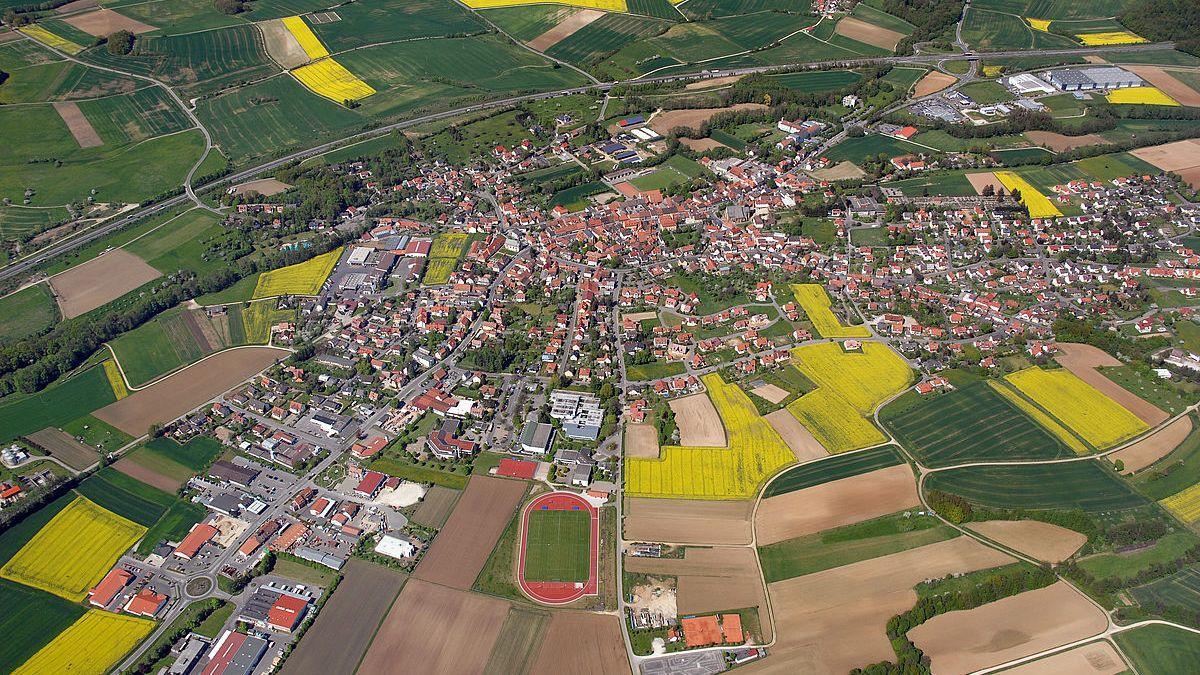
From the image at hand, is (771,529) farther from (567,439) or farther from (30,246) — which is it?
(30,246)

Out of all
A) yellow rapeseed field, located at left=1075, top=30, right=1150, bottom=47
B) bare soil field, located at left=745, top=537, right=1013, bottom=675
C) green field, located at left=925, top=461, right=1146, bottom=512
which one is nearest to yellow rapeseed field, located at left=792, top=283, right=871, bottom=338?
green field, located at left=925, top=461, right=1146, bottom=512

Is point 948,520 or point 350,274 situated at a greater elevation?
point 350,274

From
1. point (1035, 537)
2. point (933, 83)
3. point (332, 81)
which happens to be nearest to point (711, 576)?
point (1035, 537)

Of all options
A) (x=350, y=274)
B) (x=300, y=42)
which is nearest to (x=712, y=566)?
(x=350, y=274)

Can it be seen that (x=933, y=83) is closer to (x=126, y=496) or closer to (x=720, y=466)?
(x=720, y=466)

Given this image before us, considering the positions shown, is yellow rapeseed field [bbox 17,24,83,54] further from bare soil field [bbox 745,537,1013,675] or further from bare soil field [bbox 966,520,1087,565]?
bare soil field [bbox 966,520,1087,565]

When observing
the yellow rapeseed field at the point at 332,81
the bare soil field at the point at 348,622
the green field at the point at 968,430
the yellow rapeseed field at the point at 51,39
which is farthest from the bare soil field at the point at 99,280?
the green field at the point at 968,430
